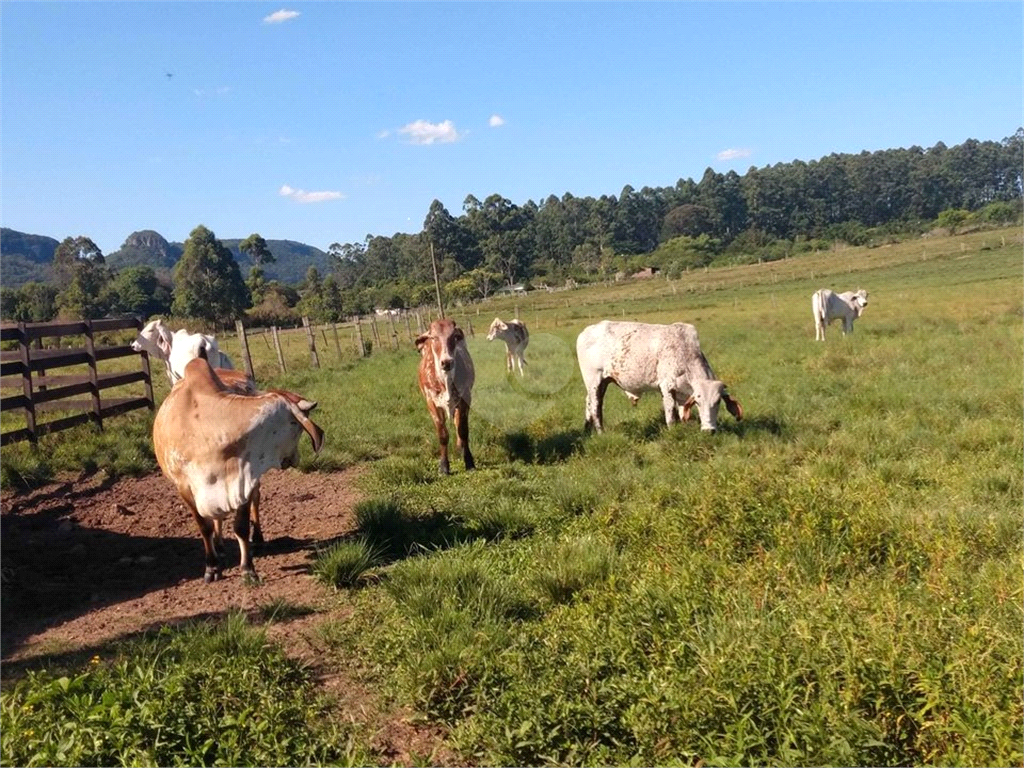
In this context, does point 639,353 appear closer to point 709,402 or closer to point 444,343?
point 709,402

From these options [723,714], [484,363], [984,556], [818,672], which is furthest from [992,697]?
[484,363]

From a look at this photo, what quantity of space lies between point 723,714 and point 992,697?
1.07 m

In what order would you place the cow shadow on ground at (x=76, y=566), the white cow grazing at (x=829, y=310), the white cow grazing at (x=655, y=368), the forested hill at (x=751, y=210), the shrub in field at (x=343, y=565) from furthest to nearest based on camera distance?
the forested hill at (x=751, y=210), the white cow grazing at (x=829, y=310), the white cow grazing at (x=655, y=368), the shrub in field at (x=343, y=565), the cow shadow on ground at (x=76, y=566)

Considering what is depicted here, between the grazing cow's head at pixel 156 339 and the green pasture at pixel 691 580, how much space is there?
1183mm

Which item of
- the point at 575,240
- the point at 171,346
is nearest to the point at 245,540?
the point at 171,346

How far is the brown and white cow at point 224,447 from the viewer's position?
18.1 feet

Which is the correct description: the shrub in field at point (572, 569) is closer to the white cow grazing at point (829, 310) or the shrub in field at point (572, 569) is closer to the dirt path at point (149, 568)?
the dirt path at point (149, 568)

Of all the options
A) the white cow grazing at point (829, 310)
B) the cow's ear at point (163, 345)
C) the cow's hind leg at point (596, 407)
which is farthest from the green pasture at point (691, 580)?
the white cow grazing at point (829, 310)

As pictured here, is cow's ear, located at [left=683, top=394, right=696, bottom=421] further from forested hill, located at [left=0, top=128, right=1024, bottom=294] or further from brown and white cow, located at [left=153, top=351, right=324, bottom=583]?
forested hill, located at [left=0, top=128, right=1024, bottom=294]

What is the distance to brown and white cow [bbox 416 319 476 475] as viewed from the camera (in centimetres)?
895

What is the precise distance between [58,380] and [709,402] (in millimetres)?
9598

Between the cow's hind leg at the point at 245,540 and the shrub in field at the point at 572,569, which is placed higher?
the cow's hind leg at the point at 245,540

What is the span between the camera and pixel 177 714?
3.54 meters

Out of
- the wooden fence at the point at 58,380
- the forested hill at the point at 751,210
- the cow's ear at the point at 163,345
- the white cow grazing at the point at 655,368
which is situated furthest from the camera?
the forested hill at the point at 751,210
